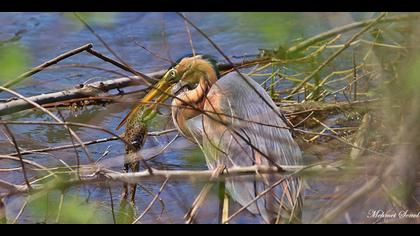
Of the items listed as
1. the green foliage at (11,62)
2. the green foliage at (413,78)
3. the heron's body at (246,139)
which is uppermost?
the green foliage at (11,62)

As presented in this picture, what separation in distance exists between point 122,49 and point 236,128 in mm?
2863

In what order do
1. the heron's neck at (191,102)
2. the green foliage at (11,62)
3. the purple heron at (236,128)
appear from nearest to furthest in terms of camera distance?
1. the green foliage at (11,62)
2. the purple heron at (236,128)
3. the heron's neck at (191,102)

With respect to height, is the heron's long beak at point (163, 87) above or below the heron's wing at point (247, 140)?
above

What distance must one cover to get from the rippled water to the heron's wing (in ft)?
0.81

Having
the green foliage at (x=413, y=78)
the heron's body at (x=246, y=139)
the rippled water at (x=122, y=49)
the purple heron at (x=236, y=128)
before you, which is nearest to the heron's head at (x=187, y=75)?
the purple heron at (x=236, y=128)

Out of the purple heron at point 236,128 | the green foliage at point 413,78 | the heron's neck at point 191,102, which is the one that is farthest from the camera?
the heron's neck at point 191,102

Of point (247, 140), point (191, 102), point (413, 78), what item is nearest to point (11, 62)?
point (247, 140)

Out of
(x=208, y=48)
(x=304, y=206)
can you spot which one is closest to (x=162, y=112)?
(x=208, y=48)

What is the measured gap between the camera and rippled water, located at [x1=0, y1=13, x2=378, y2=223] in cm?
436

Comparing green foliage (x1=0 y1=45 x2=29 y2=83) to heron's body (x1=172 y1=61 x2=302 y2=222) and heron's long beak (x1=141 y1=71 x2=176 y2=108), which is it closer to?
heron's body (x1=172 y1=61 x2=302 y2=222)

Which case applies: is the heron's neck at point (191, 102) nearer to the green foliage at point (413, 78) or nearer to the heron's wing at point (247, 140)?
the heron's wing at point (247, 140)

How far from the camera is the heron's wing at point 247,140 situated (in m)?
3.49

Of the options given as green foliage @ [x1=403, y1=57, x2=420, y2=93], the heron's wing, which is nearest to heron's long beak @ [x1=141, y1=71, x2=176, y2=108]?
the heron's wing

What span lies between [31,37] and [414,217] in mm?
4560
